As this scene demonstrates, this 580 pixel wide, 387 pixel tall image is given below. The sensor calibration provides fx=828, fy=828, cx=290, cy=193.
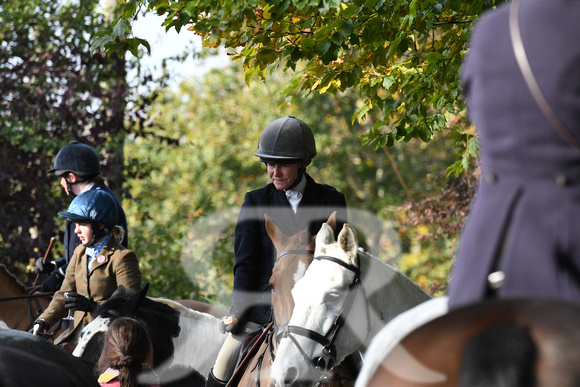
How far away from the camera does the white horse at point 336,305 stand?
407cm

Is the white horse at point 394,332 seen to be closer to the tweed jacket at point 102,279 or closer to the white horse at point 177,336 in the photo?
the white horse at point 177,336

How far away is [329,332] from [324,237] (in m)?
0.52

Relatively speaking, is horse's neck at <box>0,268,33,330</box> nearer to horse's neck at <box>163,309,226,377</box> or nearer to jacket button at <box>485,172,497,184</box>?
horse's neck at <box>163,309,226,377</box>

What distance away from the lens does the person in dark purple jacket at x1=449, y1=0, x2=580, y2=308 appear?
→ 1926 mm

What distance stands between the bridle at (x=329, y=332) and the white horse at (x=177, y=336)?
2.28 meters

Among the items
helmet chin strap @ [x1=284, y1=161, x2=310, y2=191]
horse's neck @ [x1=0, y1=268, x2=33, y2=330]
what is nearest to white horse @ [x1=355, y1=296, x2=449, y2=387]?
helmet chin strap @ [x1=284, y1=161, x2=310, y2=191]

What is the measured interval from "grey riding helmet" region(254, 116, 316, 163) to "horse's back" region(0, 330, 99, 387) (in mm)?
2503

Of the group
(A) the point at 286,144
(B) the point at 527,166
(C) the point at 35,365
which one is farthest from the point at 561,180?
(A) the point at 286,144

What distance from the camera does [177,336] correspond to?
6434mm

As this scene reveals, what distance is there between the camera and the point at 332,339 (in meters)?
4.14

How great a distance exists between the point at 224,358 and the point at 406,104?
2794 millimetres

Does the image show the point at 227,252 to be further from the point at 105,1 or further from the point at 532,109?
the point at 532,109

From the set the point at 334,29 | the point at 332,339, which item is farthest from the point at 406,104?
the point at 332,339

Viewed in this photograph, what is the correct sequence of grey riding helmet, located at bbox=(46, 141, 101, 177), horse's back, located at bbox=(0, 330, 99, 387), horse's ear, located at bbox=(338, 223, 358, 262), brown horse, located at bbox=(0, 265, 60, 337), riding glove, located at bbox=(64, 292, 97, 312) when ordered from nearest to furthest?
1. horse's back, located at bbox=(0, 330, 99, 387)
2. horse's ear, located at bbox=(338, 223, 358, 262)
3. riding glove, located at bbox=(64, 292, 97, 312)
4. brown horse, located at bbox=(0, 265, 60, 337)
5. grey riding helmet, located at bbox=(46, 141, 101, 177)
